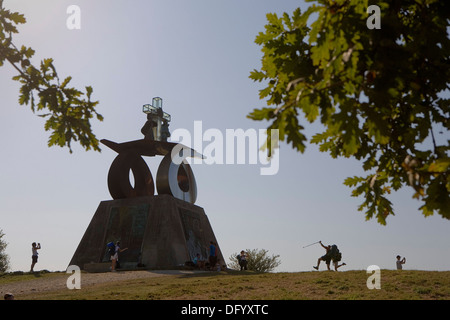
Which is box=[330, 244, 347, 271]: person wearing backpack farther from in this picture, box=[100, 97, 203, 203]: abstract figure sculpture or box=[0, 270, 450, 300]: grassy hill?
box=[100, 97, 203, 203]: abstract figure sculpture

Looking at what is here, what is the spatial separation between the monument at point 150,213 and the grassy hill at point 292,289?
1020cm

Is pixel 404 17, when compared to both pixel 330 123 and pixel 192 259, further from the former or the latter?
pixel 192 259

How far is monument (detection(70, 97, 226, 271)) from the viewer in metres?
27.5

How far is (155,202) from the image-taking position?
29.9m

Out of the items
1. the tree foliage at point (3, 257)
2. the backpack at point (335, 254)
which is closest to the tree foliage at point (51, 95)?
the backpack at point (335, 254)

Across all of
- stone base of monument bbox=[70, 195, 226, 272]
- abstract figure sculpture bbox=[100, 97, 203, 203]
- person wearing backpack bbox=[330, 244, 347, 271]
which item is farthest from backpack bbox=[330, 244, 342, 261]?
abstract figure sculpture bbox=[100, 97, 203, 203]

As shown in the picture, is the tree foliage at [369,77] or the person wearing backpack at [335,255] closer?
the tree foliage at [369,77]

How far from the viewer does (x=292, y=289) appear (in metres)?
14.0

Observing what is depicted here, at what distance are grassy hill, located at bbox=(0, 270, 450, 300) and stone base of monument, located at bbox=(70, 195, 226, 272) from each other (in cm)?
1032

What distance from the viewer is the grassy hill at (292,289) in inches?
499

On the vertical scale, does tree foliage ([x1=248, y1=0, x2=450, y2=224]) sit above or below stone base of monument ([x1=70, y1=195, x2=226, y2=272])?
above

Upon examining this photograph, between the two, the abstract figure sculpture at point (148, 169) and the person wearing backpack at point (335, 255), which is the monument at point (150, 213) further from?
the person wearing backpack at point (335, 255)
